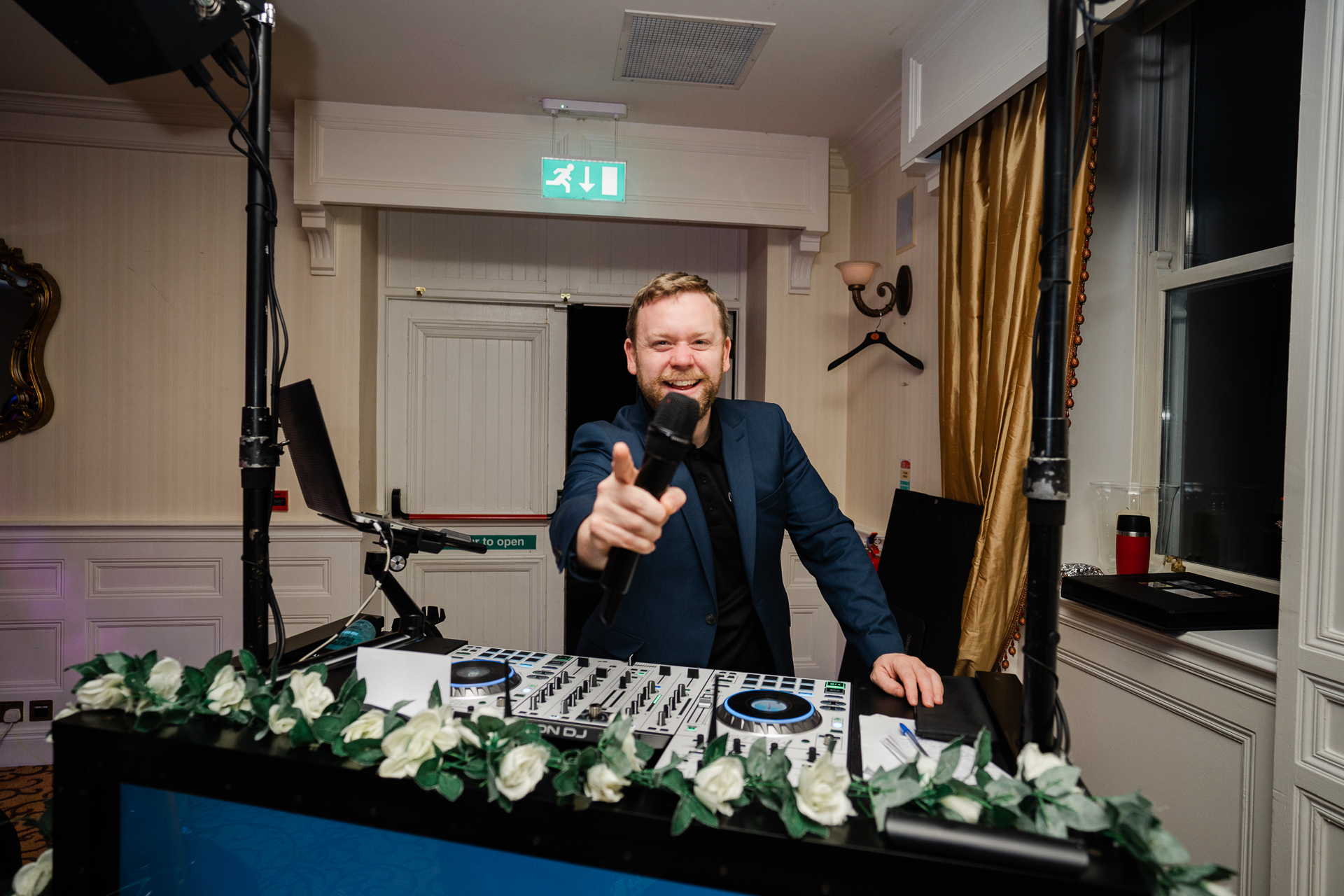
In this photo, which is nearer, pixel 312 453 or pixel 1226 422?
pixel 312 453

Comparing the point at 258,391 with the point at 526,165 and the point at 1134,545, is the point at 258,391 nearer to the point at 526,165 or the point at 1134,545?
the point at 1134,545

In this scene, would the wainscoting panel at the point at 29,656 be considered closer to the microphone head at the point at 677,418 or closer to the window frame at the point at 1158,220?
the microphone head at the point at 677,418

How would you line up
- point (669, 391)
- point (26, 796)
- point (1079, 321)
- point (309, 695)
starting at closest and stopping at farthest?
point (309, 695) → point (669, 391) → point (1079, 321) → point (26, 796)

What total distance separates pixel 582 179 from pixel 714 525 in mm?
2223

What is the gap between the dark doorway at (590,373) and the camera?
4.25 metres

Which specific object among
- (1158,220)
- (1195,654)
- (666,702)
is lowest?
(1195,654)

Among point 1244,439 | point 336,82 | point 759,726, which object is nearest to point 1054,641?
point 759,726

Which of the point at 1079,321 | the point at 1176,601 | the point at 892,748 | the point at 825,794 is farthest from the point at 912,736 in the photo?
the point at 1079,321

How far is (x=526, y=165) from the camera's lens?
11.5 feet

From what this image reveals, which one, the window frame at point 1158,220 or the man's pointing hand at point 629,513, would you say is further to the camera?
the window frame at point 1158,220

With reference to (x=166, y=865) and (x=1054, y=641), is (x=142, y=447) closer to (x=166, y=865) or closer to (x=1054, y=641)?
(x=166, y=865)

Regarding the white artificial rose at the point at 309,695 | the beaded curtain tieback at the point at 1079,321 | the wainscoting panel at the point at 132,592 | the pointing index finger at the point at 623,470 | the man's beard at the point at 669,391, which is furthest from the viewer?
the wainscoting panel at the point at 132,592

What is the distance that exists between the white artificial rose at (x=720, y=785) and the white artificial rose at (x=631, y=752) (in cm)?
7

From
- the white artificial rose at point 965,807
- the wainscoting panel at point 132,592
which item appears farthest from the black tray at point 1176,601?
the wainscoting panel at point 132,592
